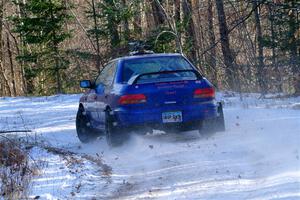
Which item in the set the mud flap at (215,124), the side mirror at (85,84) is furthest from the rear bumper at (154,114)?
the side mirror at (85,84)

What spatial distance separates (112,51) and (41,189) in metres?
20.9

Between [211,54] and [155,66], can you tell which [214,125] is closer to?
[155,66]

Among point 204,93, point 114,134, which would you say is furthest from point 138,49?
point 114,134

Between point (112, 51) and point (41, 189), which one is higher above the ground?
point (112, 51)

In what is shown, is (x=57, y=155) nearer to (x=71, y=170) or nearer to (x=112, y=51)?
(x=71, y=170)

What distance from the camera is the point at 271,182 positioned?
23.4ft

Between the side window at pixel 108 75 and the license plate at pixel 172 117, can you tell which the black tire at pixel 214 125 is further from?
the side window at pixel 108 75

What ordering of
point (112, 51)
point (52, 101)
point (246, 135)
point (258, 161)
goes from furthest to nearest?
point (112, 51) → point (52, 101) → point (246, 135) → point (258, 161)

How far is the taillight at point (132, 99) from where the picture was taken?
10812 millimetres

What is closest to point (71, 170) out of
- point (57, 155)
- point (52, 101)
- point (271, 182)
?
point (57, 155)

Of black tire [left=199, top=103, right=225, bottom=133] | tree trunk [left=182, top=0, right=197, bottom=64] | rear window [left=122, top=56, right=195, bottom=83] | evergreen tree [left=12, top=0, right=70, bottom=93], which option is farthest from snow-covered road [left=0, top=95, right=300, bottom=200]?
evergreen tree [left=12, top=0, right=70, bottom=93]

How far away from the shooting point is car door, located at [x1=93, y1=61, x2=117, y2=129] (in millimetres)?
11623

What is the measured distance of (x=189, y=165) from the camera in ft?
28.9

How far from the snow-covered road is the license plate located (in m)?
0.42
